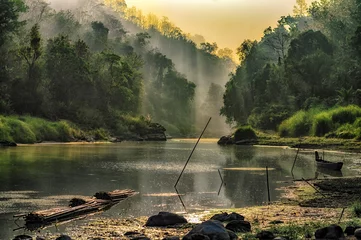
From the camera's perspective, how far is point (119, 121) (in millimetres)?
130875

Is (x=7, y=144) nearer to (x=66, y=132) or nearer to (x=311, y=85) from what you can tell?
(x=66, y=132)

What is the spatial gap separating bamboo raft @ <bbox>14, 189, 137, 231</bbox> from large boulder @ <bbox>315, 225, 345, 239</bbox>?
11764 millimetres

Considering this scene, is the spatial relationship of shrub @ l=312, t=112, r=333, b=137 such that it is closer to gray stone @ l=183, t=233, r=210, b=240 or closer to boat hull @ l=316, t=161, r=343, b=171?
boat hull @ l=316, t=161, r=343, b=171

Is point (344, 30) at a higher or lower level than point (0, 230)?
higher

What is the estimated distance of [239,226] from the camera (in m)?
21.6

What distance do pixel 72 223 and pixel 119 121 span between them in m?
108

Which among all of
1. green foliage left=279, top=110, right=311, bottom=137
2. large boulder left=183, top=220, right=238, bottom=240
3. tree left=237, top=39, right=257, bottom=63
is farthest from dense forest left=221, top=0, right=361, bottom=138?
large boulder left=183, top=220, right=238, bottom=240

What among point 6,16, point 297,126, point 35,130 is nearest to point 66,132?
point 35,130

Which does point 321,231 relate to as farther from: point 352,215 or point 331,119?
point 331,119

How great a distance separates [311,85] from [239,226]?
100 meters

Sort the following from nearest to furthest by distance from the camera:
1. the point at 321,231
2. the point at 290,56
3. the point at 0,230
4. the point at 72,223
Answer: the point at 321,231 → the point at 0,230 → the point at 72,223 → the point at 290,56

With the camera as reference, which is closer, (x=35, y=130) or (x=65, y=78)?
(x=35, y=130)

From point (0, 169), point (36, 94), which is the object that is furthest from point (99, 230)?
point (36, 94)

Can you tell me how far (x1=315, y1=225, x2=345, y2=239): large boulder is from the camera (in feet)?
61.5
